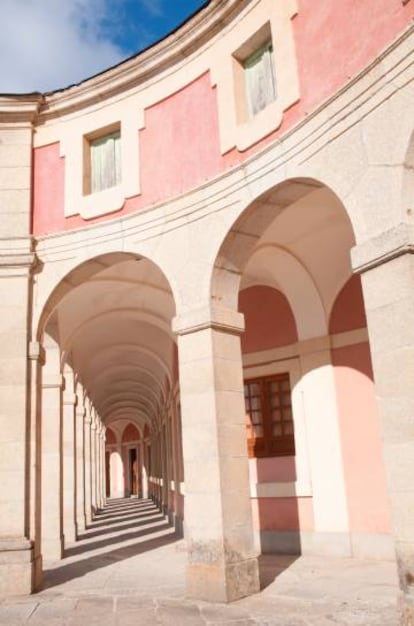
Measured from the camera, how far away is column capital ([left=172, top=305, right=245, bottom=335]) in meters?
7.85

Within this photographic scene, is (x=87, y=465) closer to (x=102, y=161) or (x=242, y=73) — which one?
(x=102, y=161)

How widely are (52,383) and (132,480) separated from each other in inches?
1334

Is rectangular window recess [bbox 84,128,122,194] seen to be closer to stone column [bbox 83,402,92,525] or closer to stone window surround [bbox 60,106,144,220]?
stone window surround [bbox 60,106,144,220]

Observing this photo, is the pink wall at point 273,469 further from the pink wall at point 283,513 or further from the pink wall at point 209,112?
the pink wall at point 209,112

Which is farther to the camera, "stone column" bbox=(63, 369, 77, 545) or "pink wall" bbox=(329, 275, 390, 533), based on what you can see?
"stone column" bbox=(63, 369, 77, 545)

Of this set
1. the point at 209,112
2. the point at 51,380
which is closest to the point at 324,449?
the point at 51,380

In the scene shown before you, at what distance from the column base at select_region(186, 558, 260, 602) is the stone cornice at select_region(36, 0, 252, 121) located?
7136 mm

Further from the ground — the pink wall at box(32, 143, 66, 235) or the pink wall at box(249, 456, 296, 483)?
the pink wall at box(32, 143, 66, 235)

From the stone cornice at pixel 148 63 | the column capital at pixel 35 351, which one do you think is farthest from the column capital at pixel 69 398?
the stone cornice at pixel 148 63

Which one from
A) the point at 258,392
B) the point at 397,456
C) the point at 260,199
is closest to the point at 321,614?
the point at 397,456

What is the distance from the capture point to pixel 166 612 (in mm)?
6930

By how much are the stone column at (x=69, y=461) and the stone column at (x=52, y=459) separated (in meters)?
2.52

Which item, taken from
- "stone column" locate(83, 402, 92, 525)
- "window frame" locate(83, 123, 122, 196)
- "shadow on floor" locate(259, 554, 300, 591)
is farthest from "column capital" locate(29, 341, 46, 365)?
"stone column" locate(83, 402, 92, 525)

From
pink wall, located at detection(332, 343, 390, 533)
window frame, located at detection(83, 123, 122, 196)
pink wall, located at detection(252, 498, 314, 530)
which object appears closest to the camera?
pink wall, located at detection(332, 343, 390, 533)
